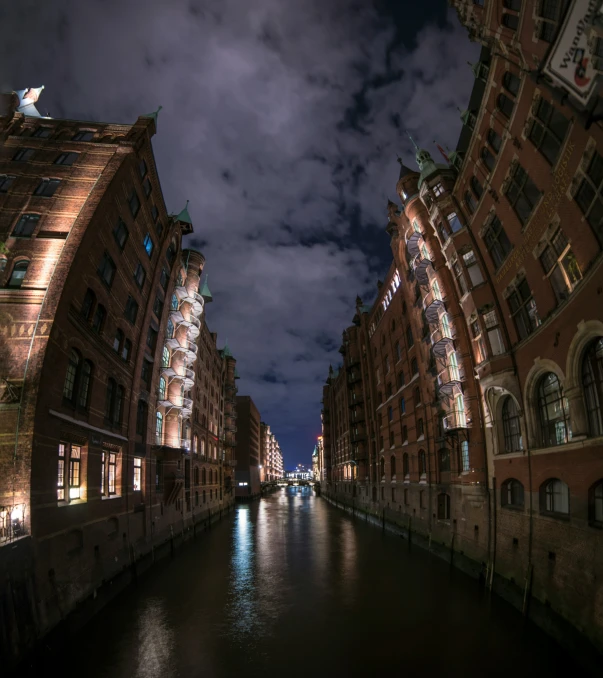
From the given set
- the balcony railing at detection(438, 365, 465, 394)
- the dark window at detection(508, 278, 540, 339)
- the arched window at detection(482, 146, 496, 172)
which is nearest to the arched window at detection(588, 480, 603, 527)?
the dark window at detection(508, 278, 540, 339)

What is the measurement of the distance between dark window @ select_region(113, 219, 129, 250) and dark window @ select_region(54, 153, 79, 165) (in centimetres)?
388

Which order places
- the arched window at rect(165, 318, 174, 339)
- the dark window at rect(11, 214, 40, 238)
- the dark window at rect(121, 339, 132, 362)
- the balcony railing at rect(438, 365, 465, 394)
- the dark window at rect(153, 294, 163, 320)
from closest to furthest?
the dark window at rect(11, 214, 40, 238), the balcony railing at rect(438, 365, 465, 394), the dark window at rect(121, 339, 132, 362), the dark window at rect(153, 294, 163, 320), the arched window at rect(165, 318, 174, 339)

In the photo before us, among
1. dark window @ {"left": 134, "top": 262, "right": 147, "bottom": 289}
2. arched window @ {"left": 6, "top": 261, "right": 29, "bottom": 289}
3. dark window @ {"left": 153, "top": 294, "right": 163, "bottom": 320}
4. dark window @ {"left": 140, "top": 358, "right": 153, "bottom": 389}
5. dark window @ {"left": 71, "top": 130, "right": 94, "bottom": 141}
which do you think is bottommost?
dark window @ {"left": 140, "top": 358, "right": 153, "bottom": 389}

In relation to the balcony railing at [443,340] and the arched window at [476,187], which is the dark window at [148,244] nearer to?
the balcony railing at [443,340]

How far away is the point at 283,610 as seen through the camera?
1830 centimetres

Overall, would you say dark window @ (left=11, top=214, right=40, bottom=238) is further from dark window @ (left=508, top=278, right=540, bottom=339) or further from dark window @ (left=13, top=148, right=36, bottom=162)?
dark window @ (left=508, top=278, right=540, bottom=339)

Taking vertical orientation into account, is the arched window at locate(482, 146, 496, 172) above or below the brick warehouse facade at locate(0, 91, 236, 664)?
above

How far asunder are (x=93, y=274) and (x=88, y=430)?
7953 mm

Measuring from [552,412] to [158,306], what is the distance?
91.9 ft

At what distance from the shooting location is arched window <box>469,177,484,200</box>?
21978 millimetres

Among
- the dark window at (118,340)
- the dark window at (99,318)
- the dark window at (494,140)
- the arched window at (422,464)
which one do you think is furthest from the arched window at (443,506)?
the dark window at (99,318)

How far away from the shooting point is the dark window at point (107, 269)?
22625mm

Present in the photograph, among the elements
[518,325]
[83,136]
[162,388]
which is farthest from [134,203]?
[518,325]

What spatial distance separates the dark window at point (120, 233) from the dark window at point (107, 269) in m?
1.34
